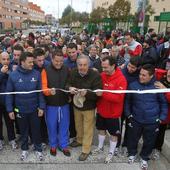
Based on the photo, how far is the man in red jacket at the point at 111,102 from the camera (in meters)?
4.42

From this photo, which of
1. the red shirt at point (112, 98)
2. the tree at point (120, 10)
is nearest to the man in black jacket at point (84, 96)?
the red shirt at point (112, 98)

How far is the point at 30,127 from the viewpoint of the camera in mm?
4805

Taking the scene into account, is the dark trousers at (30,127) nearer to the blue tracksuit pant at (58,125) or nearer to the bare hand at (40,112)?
the bare hand at (40,112)

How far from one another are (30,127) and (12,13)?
117m

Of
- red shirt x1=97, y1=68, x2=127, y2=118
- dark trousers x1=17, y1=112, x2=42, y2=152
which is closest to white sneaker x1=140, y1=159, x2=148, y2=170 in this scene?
red shirt x1=97, y1=68, x2=127, y2=118

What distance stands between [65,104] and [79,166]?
1.03m

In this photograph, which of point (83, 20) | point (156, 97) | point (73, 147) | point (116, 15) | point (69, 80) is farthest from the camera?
point (83, 20)

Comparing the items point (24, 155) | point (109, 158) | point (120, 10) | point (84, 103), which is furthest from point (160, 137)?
point (120, 10)

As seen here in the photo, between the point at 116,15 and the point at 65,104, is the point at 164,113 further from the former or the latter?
the point at 116,15

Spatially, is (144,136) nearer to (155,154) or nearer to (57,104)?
(155,154)

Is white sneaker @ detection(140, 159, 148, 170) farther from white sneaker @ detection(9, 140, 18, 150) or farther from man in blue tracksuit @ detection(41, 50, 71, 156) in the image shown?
white sneaker @ detection(9, 140, 18, 150)

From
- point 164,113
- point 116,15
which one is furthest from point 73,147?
point 116,15

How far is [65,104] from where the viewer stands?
4809mm

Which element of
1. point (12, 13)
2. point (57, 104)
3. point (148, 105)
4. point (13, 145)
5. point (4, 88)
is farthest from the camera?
point (12, 13)
